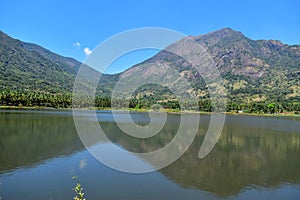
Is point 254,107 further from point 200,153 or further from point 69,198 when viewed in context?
point 69,198

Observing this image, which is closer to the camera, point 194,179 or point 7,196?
point 7,196

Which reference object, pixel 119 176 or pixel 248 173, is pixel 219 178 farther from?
pixel 119 176

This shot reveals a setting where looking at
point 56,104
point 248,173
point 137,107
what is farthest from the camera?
point 137,107

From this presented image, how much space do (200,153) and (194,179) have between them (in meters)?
8.88

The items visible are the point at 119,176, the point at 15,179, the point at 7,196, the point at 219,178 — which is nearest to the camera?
the point at 7,196

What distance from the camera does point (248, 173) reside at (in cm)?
1873

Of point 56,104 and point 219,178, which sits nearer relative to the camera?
point 219,178

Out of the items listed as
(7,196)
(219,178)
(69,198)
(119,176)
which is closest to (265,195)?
(219,178)

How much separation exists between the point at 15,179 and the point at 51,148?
927 cm

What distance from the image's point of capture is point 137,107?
12900 centimetres

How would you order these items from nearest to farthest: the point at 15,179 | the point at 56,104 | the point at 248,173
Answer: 1. the point at 15,179
2. the point at 248,173
3. the point at 56,104

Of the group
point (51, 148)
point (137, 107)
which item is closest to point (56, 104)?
point (137, 107)

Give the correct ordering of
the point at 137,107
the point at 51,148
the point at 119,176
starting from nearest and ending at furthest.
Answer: the point at 119,176 → the point at 51,148 → the point at 137,107

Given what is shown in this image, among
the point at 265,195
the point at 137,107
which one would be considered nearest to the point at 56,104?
the point at 137,107
